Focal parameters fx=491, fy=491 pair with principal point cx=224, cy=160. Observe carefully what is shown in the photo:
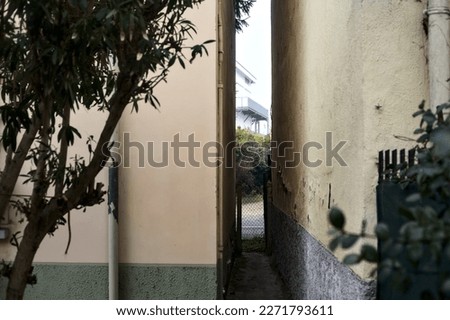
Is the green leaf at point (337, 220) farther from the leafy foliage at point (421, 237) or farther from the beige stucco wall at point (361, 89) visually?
the beige stucco wall at point (361, 89)

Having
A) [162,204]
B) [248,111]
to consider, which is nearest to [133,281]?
[162,204]

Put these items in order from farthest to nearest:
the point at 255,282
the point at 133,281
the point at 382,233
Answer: the point at 255,282, the point at 133,281, the point at 382,233

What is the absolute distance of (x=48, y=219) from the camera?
2619 mm

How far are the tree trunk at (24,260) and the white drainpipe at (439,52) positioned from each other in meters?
2.41

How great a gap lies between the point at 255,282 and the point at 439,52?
19.6 feet

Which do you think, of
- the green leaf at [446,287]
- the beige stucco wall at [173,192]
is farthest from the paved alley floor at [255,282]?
the green leaf at [446,287]

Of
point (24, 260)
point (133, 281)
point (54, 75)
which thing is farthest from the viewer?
point (133, 281)

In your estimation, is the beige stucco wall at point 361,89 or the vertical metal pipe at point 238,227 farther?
the vertical metal pipe at point 238,227

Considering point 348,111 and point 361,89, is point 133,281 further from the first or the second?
point 361,89

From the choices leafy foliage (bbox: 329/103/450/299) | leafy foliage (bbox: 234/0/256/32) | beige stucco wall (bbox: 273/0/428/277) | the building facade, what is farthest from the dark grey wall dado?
leafy foliage (bbox: 234/0/256/32)

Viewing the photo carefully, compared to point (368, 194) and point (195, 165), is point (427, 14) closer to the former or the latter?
point (368, 194)

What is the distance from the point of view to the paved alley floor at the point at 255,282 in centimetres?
716

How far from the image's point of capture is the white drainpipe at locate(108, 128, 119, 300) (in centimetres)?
514

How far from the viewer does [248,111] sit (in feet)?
123
